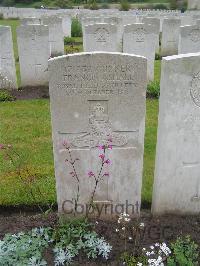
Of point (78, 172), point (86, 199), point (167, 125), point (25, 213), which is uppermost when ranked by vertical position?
point (167, 125)

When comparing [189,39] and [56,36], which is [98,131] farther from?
[56,36]

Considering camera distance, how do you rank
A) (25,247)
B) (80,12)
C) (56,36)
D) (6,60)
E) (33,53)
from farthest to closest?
1. (80,12)
2. (56,36)
3. (33,53)
4. (6,60)
5. (25,247)

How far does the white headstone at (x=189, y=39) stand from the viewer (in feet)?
38.1

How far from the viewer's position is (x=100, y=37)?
11.1 metres

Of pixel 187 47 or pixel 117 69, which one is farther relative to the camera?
pixel 187 47

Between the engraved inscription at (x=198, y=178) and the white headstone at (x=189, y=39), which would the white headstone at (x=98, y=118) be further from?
the white headstone at (x=189, y=39)

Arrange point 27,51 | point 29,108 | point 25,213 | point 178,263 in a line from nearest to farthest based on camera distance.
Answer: point 178,263 → point 25,213 → point 29,108 → point 27,51

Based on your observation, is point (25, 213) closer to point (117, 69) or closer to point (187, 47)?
point (117, 69)

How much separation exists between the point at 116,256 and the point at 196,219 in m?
1.27

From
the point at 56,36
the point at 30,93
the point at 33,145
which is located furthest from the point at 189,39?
the point at 33,145

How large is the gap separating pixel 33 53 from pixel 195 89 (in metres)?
7.29

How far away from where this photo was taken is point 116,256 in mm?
4320

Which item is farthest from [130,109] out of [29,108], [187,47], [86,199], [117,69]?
[187,47]

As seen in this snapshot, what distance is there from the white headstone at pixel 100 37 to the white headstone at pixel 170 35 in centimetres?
562
